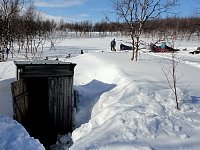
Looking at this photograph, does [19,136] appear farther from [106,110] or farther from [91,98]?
[91,98]

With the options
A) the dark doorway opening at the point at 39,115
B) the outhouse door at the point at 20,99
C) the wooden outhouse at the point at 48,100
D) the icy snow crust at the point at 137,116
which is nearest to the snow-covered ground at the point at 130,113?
the icy snow crust at the point at 137,116

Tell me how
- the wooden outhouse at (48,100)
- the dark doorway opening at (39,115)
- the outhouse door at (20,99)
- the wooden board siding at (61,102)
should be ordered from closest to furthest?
the outhouse door at (20,99)
the wooden outhouse at (48,100)
the wooden board siding at (61,102)
the dark doorway opening at (39,115)

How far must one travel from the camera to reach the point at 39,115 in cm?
1033

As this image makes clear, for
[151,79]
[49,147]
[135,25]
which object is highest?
[135,25]

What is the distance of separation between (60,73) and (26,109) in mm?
1632

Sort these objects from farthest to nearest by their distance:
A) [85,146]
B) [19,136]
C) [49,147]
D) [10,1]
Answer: [10,1]
[49,147]
[19,136]
[85,146]

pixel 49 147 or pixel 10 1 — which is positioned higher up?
pixel 10 1

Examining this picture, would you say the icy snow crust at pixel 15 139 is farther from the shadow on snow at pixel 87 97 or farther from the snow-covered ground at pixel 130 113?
the shadow on snow at pixel 87 97

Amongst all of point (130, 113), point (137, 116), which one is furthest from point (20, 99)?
point (137, 116)

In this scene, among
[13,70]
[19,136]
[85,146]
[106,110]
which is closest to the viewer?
[85,146]

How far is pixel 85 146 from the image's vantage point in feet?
19.1

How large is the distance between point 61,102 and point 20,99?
1.38 meters

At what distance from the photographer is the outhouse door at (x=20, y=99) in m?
8.57

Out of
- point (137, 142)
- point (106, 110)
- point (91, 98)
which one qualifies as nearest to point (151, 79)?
point (91, 98)
